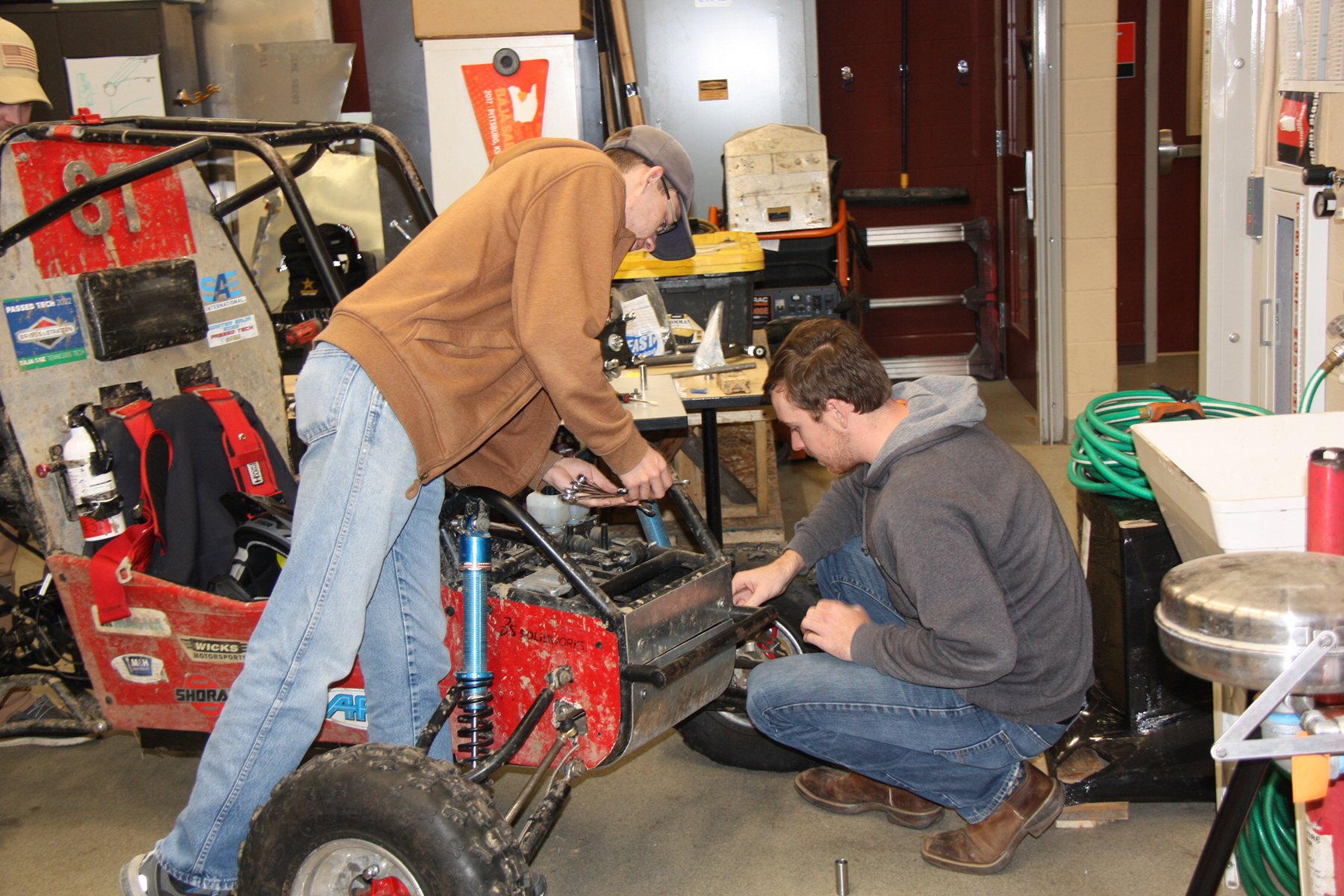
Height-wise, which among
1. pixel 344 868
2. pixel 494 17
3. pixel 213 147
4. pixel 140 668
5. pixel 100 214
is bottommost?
pixel 344 868

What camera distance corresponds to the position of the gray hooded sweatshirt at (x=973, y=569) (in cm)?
195

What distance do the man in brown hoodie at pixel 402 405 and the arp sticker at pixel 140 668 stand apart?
606 millimetres

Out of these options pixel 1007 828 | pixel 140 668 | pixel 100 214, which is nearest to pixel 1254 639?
pixel 1007 828

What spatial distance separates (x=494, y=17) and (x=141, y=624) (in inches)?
130

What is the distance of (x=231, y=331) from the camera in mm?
3041

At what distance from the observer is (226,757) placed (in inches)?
76.0

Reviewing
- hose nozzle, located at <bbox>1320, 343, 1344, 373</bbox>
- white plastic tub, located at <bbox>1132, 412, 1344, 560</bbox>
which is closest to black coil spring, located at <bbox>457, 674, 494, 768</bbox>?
white plastic tub, located at <bbox>1132, 412, 1344, 560</bbox>

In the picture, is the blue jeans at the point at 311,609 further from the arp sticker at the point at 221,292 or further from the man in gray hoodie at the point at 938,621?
the arp sticker at the point at 221,292

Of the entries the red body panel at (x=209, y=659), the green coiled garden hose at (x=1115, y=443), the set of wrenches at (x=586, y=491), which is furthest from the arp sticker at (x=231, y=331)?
the green coiled garden hose at (x=1115, y=443)

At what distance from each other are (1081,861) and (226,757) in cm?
172

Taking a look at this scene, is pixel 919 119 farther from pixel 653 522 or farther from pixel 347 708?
pixel 347 708

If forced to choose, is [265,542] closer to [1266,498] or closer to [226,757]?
[226,757]

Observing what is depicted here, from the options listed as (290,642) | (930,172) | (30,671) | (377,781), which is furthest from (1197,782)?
(930,172)

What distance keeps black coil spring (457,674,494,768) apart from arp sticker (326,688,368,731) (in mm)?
433
